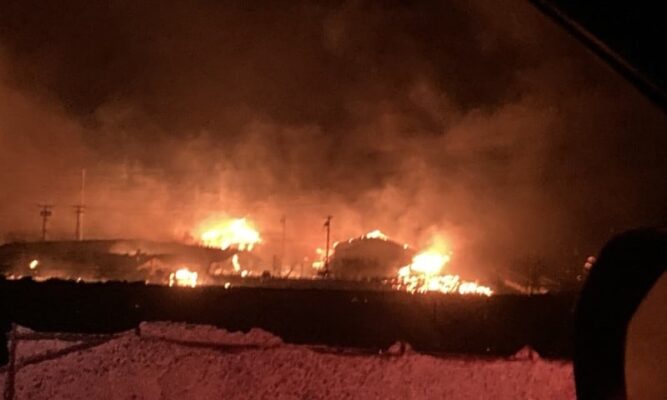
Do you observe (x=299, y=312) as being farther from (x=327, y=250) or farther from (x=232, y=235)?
(x=232, y=235)

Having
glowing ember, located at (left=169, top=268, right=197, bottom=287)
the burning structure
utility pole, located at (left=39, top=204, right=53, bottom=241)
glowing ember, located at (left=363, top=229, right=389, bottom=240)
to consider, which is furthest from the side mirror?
utility pole, located at (left=39, top=204, right=53, bottom=241)

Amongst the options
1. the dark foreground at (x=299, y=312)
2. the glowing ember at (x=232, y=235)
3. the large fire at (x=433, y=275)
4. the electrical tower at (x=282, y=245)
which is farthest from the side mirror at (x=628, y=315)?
the glowing ember at (x=232, y=235)

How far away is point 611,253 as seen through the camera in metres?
1.86

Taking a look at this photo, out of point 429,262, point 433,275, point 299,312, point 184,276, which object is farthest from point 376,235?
point 299,312

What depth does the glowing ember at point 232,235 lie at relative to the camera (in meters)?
12.2

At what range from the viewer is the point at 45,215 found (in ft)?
42.6

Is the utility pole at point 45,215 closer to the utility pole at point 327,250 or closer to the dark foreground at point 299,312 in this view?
the utility pole at point 327,250

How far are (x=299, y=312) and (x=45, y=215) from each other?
8388 millimetres

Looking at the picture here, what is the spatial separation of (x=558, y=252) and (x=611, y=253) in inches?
407

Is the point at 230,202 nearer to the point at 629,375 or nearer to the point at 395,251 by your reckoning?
the point at 395,251

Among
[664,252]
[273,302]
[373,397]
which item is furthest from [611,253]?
[273,302]

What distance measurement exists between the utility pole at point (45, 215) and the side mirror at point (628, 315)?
10780 mm

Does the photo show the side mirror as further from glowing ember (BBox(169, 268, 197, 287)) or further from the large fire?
glowing ember (BBox(169, 268, 197, 287))

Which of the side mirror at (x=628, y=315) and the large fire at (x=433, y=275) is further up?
the large fire at (x=433, y=275)
